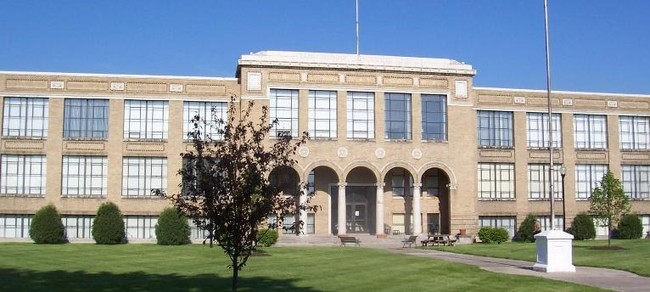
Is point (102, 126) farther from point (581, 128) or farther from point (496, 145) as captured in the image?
point (581, 128)

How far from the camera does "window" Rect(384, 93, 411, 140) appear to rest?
180ft

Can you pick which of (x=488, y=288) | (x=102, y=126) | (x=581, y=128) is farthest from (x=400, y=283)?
(x=581, y=128)

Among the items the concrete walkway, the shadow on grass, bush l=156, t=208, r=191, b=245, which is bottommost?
the shadow on grass

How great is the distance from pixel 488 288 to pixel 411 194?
3576cm

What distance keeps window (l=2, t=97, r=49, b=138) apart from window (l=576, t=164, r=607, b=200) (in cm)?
4080

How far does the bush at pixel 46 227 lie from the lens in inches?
1905

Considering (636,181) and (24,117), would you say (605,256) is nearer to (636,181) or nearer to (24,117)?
(636,181)

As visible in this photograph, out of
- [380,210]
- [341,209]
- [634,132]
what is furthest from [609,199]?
[634,132]

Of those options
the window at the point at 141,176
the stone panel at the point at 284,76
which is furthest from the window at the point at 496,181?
the window at the point at 141,176

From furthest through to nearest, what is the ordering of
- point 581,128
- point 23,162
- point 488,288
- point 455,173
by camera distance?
1. point 581,128
2. point 455,173
3. point 23,162
4. point 488,288

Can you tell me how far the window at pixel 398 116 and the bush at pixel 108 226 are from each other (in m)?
19.9

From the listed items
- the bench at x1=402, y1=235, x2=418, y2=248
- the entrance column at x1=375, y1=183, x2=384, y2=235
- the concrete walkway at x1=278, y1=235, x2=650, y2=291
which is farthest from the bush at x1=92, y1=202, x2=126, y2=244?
the concrete walkway at x1=278, y1=235, x2=650, y2=291

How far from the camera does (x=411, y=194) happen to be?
5628 cm

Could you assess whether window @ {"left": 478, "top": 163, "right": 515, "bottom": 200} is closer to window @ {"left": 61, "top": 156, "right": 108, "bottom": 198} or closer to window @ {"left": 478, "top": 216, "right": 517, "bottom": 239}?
window @ {"left": 478, "top": 216, "right": 517, "bottom": 239}
